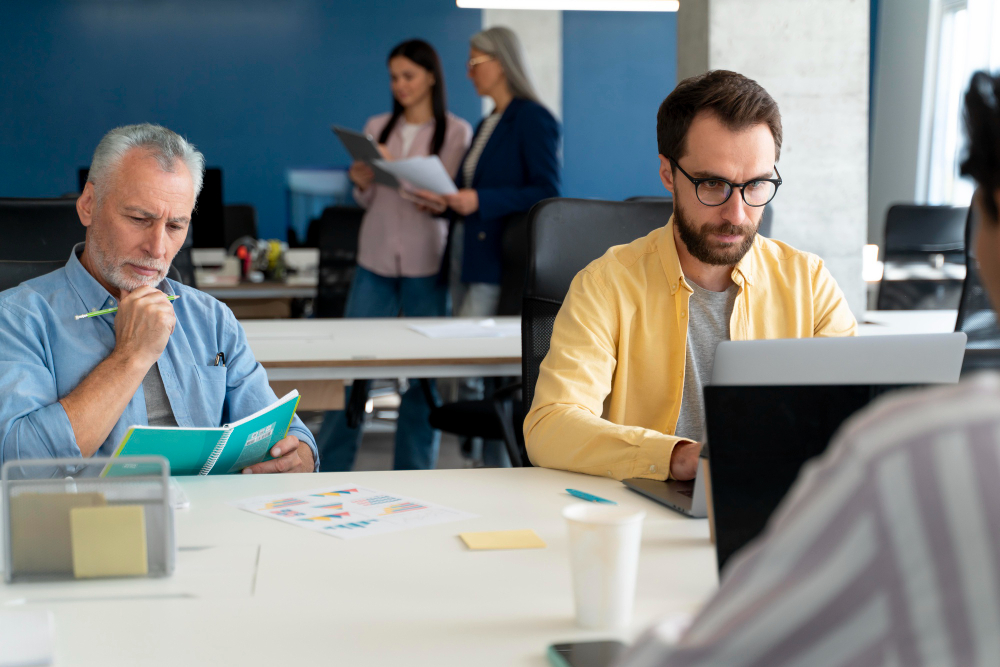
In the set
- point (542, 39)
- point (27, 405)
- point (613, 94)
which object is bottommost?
point (27, 405)

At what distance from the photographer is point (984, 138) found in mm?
402

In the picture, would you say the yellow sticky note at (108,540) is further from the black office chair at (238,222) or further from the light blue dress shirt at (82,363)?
the black office chair at (238,222)

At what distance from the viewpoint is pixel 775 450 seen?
896mm

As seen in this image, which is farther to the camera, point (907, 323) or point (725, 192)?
point (907, 323)

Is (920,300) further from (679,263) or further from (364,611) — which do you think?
(364,611)

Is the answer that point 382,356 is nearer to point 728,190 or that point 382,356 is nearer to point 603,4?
point 728,190

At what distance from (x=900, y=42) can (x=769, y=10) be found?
545 centimetres

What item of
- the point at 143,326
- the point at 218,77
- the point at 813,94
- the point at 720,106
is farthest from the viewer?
the point at 218,77

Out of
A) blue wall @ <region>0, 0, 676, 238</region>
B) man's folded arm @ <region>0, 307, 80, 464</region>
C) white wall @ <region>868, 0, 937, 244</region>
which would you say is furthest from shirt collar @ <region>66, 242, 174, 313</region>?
white wall @ <region>868, 0, 937, 244</region>

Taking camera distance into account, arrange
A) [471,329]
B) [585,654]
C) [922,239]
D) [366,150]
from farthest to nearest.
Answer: [922,239], [366,150], [471,329], [585,654]

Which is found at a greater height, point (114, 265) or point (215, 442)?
point (114, 265)

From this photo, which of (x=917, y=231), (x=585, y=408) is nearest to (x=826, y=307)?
(x=585, y=408)

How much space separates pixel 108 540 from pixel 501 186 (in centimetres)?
244

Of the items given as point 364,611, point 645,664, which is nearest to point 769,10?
point 364,611
